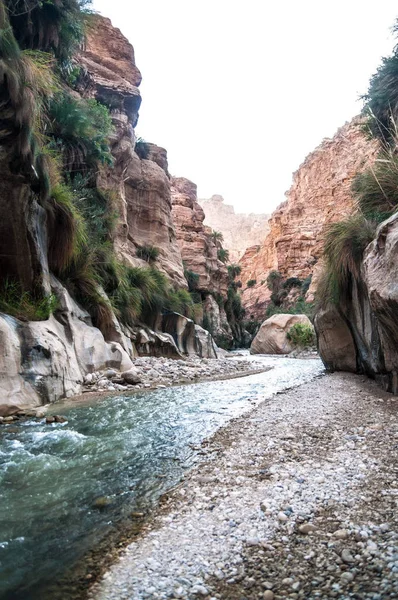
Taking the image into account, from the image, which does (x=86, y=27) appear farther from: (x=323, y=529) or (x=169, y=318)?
(x=323, y=529)

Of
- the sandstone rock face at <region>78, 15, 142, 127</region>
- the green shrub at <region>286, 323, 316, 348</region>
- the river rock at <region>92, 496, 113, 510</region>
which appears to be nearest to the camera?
the river rock at <region>92, 496, 113, 510</region>

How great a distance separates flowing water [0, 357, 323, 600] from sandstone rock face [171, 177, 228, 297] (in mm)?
29112

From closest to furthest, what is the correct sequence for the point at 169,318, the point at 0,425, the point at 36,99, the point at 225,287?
the point at 0,425
the point at 36,99
the point at 169,318
the point at 225,287

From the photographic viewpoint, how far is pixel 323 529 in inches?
80.0

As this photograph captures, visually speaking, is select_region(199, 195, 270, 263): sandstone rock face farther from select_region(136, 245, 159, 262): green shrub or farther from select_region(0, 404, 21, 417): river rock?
select_region(0, 404, 21, 417): river rock

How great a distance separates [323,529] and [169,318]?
1525cm

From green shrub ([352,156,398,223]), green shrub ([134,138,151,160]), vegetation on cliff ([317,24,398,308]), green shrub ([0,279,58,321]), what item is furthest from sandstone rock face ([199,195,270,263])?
green shrub ([0,279,58,321])

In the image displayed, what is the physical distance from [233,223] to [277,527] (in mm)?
141945

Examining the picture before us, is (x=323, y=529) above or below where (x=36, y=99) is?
below

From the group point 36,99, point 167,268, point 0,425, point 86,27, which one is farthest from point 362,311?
point 167,268

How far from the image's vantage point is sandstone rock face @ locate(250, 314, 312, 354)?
81.5 feet

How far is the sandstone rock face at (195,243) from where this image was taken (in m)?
34.8

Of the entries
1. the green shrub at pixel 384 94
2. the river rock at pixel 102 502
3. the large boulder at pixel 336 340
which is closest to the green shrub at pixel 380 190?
the green shrub at pixel 384 94

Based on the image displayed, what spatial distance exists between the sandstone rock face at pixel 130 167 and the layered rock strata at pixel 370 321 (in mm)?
12786
